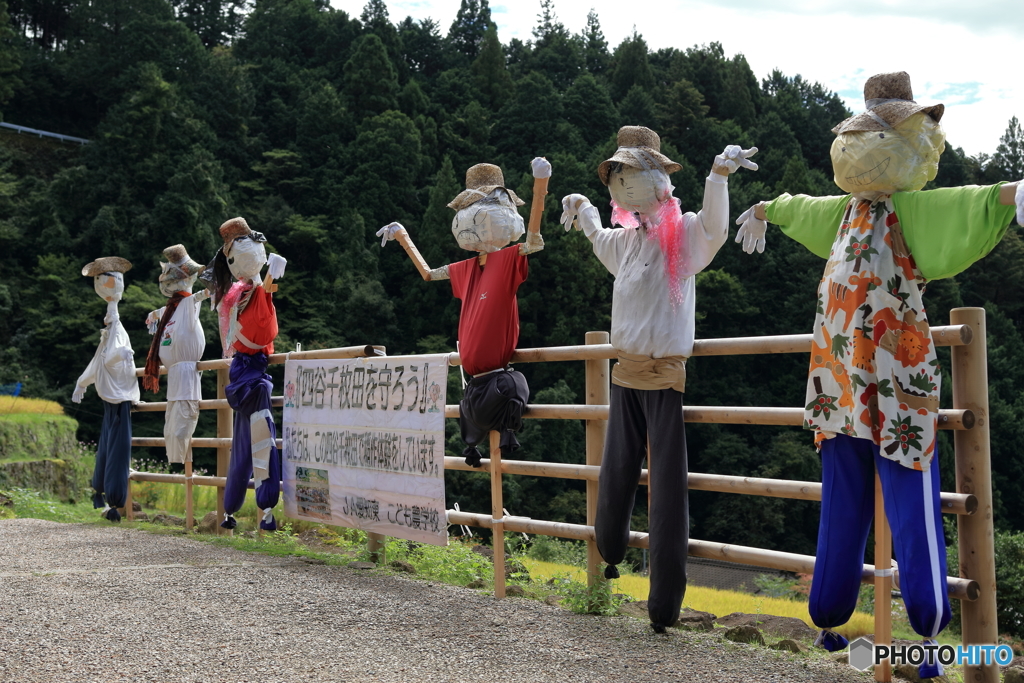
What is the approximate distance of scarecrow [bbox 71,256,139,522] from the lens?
295 inches

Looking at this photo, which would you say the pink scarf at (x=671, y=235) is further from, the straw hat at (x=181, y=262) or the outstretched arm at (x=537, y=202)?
the straw hat at (x=181, y=262)

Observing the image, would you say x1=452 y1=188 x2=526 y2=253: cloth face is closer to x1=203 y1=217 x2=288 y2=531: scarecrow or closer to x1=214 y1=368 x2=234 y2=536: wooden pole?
x1=203 y1=217 x2=288 y2=531: scarecrow

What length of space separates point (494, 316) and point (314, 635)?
1.64m

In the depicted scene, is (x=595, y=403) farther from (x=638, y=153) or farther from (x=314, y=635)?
(x=314, y=635)

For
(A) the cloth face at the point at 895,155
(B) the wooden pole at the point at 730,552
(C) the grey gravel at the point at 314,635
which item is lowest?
(C) the grey gravel at the point at 314,635

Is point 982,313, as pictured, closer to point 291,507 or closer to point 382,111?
point 291,507

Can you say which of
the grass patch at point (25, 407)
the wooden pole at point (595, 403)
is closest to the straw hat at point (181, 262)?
the wooden pole at point (595, 403)

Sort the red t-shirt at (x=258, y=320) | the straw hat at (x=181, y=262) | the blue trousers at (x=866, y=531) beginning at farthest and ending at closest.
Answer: the straw hat at (x=181, y=262), the red t-shirt at (x=258, y=320), the blue trousers at (x=866, y=531)

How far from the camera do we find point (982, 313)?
119 inches

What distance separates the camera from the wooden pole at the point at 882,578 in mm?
3113

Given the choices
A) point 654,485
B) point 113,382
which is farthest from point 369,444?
point 113,382

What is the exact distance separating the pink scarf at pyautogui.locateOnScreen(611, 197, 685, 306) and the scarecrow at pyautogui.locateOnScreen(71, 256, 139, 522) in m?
5.07

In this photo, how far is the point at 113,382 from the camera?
7.50 metres

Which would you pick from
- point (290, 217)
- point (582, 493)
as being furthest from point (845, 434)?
point (290, 217)
